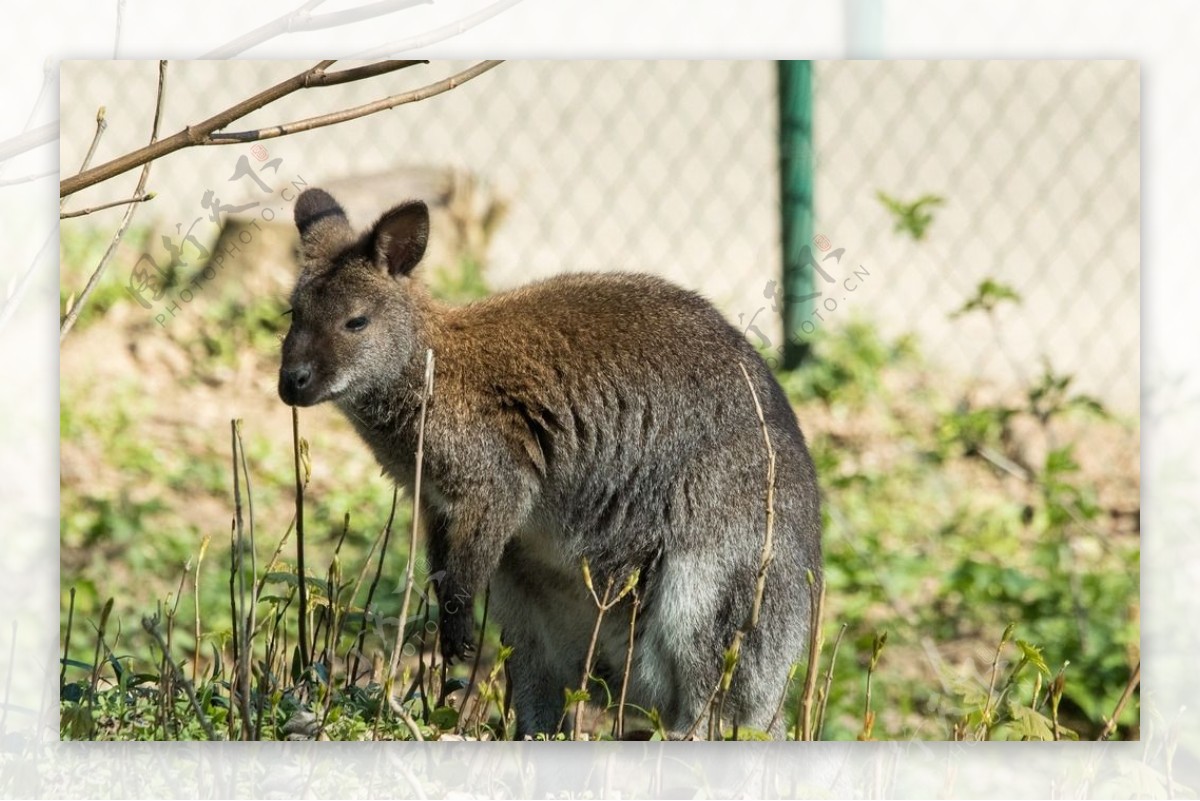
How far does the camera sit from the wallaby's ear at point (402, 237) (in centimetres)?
342

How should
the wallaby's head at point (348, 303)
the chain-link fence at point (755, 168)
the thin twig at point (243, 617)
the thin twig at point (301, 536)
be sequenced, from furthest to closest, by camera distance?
the chain-link fence at point (755, 168)
the wallaby's head at point (348, 303)
the thin twig at point (301, 536)
the thin twig at point (243, 617)

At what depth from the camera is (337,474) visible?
556 centimetres

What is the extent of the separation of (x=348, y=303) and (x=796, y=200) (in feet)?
4.95

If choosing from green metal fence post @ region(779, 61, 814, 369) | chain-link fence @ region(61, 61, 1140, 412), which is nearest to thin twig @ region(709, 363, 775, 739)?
green metal fence post @ region(779, 61, 814, 369)

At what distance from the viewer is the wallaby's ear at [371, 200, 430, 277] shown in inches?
135

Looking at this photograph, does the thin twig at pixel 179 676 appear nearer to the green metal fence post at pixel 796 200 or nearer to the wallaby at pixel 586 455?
the wallaby at pixel 586 455

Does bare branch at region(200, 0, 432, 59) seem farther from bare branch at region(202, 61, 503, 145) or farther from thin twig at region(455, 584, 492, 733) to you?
thin twig at region(455, 584, 492, 733)

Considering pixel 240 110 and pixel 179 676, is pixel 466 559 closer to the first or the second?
pixel 179 676

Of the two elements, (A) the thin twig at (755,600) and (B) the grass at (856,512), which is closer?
(A) the thin twig at (755,600)

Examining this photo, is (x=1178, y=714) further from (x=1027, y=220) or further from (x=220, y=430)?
(x=220, y=430)

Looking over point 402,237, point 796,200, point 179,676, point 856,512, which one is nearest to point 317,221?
point 402,237

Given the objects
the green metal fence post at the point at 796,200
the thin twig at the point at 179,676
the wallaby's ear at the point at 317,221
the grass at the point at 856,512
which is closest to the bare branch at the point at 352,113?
the thin twig at the point at 179,676

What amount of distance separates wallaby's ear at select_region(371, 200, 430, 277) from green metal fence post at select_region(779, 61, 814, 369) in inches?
47.0

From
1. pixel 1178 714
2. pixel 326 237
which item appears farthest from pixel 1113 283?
pixel 326 237
